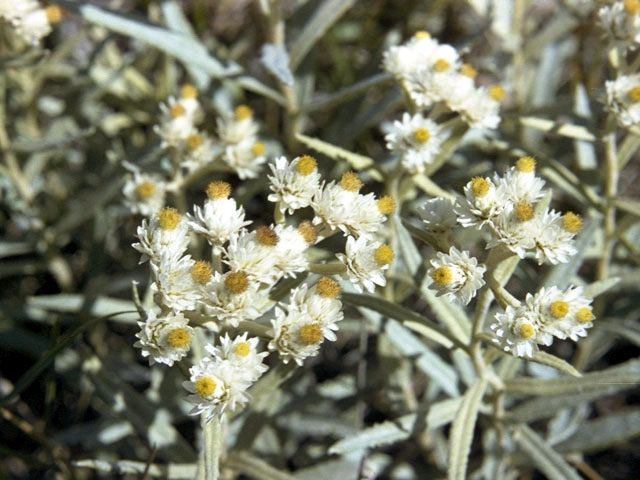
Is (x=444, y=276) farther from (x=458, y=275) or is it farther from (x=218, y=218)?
(x=218, y=218)

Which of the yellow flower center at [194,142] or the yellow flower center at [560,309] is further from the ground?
the yellow flower center at [194,142]

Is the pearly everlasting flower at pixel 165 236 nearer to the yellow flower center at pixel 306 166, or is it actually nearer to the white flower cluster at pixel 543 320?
the yellow flower center at pixel 306 166

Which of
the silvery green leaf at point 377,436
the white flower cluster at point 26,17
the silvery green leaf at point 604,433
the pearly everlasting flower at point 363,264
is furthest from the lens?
the white flower cluster at point 26,17

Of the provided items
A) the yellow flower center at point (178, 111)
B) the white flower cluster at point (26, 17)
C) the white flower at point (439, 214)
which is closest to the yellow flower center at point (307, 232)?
the white flower at point (439, 214)

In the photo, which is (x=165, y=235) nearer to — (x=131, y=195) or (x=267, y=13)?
(x=131, y=195)

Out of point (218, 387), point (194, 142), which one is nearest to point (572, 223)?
point (218, 387)

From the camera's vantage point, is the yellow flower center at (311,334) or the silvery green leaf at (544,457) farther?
the silvery green leaf at (544,457)

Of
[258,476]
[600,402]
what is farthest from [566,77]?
[258,476]
